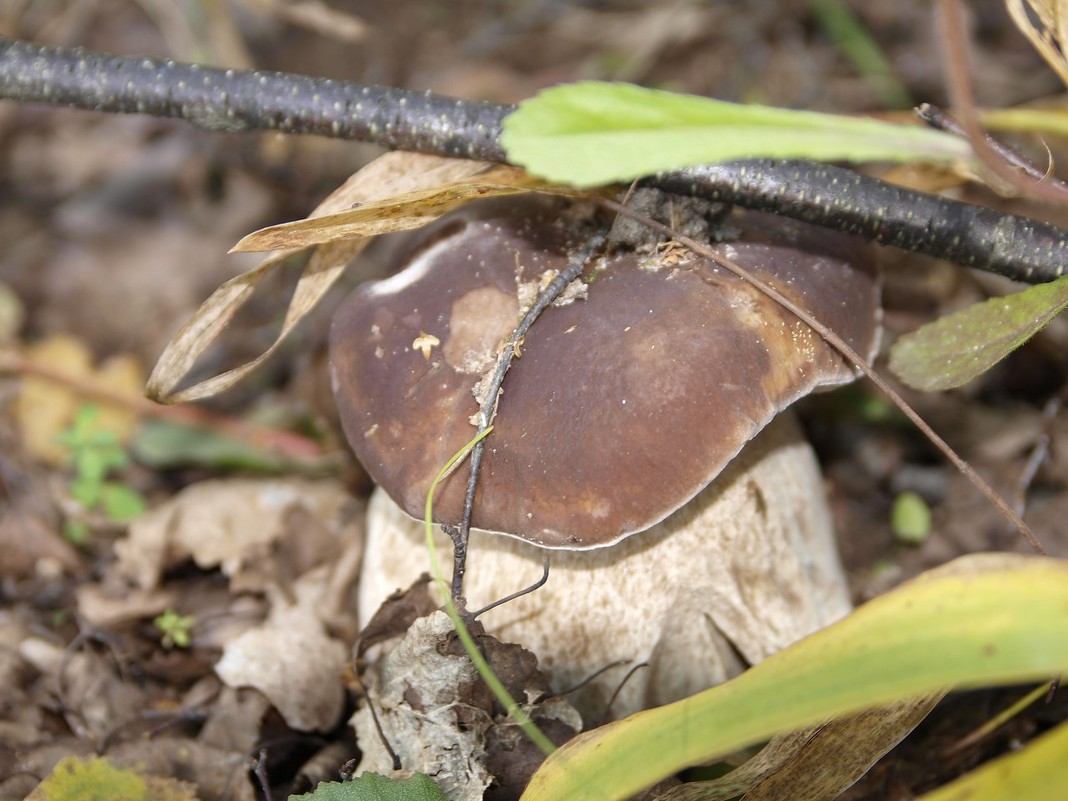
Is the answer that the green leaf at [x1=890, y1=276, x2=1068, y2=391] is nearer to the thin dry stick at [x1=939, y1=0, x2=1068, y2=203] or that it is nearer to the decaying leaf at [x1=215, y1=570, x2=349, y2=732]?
the thin dry stick at [x1=939, y1=0, x2=1068, y2=203]

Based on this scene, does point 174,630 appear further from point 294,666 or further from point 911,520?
point 911,520

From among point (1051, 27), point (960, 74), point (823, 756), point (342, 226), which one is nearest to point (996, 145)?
point (1051, 27)

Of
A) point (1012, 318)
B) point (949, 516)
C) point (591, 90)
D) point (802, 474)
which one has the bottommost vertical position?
point (949, 516)

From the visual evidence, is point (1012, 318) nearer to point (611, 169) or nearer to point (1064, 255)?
point (1064, 255)

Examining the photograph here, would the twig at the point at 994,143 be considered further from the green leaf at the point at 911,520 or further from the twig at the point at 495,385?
the green leaf at the point at 911,520

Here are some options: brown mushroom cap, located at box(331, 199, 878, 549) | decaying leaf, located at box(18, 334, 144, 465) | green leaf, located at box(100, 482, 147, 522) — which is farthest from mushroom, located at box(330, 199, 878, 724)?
decaying leaf, located at box(18, 334, 144, 465)

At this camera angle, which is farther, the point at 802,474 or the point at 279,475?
the point at 279,475

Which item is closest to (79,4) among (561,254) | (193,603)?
(193,603)

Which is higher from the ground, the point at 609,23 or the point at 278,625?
the point at 609,23
